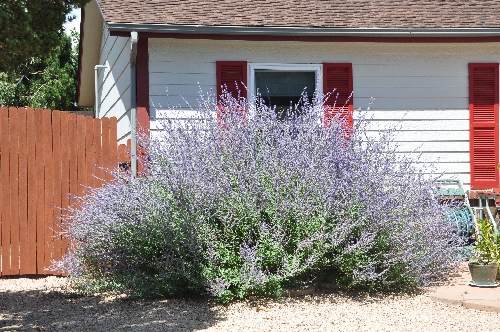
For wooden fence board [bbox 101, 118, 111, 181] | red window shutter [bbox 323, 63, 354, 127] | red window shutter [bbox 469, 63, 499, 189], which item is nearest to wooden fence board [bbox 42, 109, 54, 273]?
wooden fence board [bbox 101, 118, 111, 181]

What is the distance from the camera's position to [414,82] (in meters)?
9.98

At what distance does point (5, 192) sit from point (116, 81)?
3.82 meters

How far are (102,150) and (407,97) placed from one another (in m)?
4.14

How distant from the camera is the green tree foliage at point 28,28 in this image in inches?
223

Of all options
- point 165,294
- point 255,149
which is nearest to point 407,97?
point 255,149

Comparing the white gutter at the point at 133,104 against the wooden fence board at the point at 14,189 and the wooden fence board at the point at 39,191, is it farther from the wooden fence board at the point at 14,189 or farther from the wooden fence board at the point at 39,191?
the wooden fence board at the point at 14,189

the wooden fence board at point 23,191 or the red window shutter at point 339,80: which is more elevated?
the red window shutter at point 339,80

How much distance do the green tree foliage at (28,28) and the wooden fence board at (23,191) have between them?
6.17 ft

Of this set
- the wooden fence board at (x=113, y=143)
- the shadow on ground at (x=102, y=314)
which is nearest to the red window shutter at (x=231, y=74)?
the wooden fence board at (x=113, y=143)

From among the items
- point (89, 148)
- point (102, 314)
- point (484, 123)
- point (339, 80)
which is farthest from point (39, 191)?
point (484, 123)

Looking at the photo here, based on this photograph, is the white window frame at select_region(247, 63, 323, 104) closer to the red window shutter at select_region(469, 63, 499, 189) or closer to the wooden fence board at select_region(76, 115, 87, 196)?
the red window shutter at select_region(469, 63, 499, 189)

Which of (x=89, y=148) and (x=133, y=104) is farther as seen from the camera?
(x=133, y=104)

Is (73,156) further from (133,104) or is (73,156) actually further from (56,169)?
(133,104)

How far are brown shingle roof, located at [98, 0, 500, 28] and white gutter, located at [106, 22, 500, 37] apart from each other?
3.1 inches
